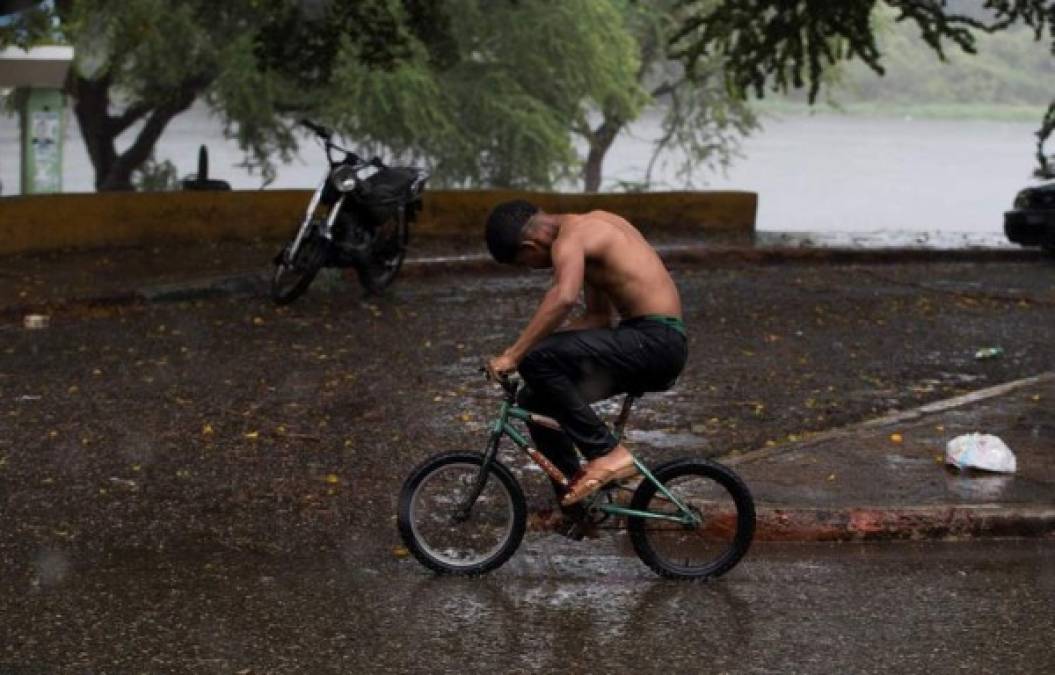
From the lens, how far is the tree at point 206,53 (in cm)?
1977

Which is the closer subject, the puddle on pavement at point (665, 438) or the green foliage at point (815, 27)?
the puddle on pavement at point (665, 438)

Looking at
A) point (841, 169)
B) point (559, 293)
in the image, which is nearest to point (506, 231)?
point (559, 293)

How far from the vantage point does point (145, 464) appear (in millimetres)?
8094

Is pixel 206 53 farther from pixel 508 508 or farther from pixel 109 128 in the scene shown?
pixel 508 508

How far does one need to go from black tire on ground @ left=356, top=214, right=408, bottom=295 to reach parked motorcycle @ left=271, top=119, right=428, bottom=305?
0.01 m

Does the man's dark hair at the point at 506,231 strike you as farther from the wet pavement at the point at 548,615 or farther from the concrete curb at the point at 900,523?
the concrete curb at the point at 900,523

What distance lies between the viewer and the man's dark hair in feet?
20.1

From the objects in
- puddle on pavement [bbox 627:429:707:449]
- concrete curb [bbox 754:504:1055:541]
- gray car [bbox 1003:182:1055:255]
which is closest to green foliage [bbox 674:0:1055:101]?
gray car [bbox 1003:182:1055:255]

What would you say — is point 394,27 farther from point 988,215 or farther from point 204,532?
point 988,215

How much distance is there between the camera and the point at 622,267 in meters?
6.13

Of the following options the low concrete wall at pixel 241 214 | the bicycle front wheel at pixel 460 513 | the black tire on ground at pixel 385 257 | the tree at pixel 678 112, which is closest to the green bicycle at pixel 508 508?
the bicycle front wheel at pixel 460 513

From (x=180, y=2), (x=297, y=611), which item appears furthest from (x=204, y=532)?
(x=180, y=2)

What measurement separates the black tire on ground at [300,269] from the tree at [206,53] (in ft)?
18.0

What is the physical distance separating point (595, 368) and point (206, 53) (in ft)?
99.3
